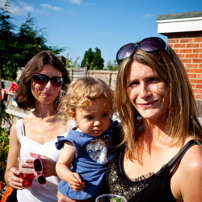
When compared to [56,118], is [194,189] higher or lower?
lower

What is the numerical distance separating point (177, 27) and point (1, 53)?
26.6 feet

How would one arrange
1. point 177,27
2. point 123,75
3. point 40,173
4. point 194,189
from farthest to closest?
point 177,27
point 40,173
point 123,75
point 194,189

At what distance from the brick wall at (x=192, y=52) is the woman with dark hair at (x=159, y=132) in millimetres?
3551

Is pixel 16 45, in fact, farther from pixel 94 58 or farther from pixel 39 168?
pixel 94 58

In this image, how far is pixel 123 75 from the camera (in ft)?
5.63

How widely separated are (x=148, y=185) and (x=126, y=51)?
98 cm

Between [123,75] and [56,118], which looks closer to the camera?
[123,75]

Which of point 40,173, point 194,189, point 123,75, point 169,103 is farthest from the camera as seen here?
point 40,173

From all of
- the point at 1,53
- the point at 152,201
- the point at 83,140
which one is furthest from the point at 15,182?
the point at 1,53

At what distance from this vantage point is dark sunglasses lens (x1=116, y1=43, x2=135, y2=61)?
5.46 feet

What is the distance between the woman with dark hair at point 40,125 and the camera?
245cm

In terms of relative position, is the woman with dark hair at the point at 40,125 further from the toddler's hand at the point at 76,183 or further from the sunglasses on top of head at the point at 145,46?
the sunglasses on top of head at the point at 145,46

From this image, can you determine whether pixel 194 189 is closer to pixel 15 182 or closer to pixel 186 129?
pixel 186 129

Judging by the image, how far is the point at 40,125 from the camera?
2.66 meters
